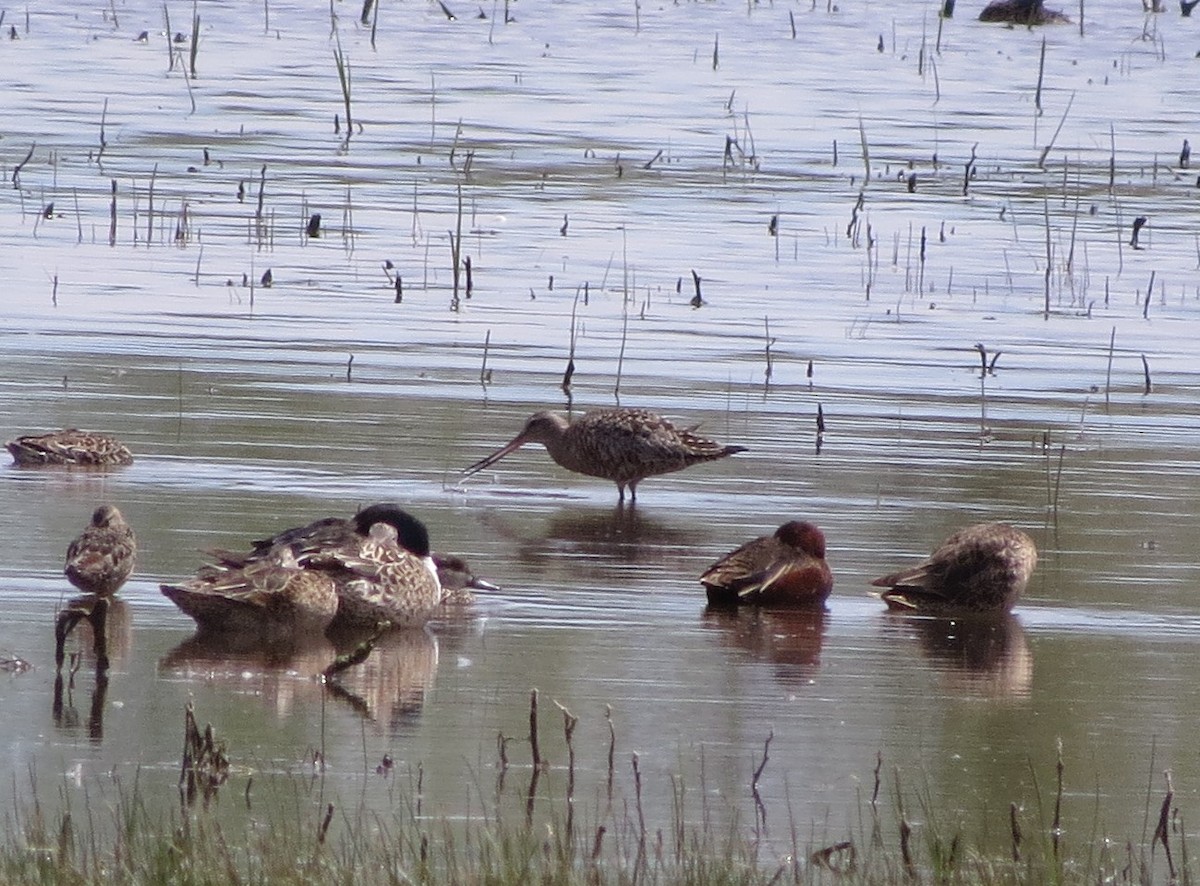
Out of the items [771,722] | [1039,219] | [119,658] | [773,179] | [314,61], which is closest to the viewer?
[771,722]

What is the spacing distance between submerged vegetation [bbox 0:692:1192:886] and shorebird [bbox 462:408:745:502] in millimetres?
4961

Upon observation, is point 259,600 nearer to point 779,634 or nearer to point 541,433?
point 779,634

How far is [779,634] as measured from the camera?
30.2ft

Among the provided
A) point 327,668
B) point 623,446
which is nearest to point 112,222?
point 623,446

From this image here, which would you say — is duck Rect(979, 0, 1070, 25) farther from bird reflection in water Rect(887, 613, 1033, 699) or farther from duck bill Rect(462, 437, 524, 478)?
bird reflection in water Rect(887, 613, 1033, 699)

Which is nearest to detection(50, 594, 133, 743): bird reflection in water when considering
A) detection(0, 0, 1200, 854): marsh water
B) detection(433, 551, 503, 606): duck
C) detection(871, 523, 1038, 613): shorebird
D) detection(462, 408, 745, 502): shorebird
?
detection(0, 0, 1200, 854): marsh water

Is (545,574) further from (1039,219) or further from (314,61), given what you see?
(314,61)

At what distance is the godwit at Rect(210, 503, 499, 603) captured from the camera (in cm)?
918

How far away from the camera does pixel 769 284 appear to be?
19484 mm

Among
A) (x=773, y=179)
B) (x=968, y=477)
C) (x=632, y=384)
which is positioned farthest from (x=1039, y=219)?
(x=968, y=477)

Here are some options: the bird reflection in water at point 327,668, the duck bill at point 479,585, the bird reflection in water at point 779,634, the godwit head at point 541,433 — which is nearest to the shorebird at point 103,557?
the bird reflection in water at point 327,668

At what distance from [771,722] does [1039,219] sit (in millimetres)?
16396

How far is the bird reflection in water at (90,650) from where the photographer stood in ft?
24.8

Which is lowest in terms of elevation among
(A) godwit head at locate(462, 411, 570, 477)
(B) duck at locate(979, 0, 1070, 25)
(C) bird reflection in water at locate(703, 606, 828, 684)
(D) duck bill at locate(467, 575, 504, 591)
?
(C) bird reflection in water at locate(703, 606, 828, 684)
